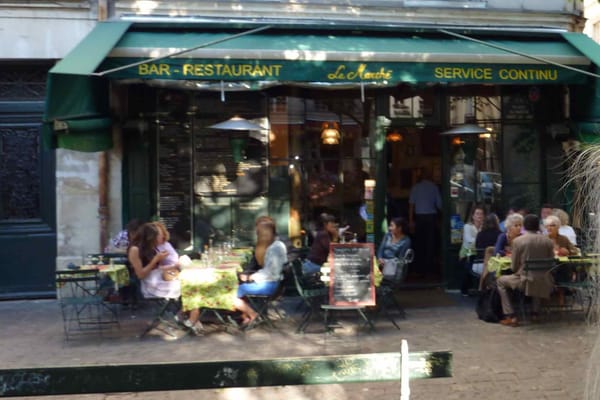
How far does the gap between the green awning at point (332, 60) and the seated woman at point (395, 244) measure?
1.90 meters

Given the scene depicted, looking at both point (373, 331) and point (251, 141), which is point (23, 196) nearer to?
point (251, 141)

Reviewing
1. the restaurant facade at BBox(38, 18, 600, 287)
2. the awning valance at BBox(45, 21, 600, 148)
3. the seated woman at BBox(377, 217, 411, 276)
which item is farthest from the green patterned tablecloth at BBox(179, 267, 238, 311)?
the awning valance at BBox(45, 21, 600, 148)

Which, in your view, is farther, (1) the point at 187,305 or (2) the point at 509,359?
(1) the point at 187,305

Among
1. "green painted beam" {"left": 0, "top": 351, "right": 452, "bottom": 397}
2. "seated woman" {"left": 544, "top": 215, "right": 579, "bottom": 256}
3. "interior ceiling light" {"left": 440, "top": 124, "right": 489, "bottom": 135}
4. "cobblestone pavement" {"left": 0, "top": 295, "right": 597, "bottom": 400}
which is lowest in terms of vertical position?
"cobblestone pavement" {"left": 0, "top": 295, "right": 597, "bottom": 400}

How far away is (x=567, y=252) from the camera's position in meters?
8.59

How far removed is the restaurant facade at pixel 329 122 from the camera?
8797 millimetres

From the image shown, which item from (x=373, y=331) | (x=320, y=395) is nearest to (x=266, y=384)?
(x=320, y=395)

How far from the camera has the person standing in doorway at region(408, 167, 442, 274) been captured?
11070mm

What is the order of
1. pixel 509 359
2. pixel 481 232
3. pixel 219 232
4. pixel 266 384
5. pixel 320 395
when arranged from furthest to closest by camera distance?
1. pixel 219 232
2. pixel 481 232
3. pixel 509 359
4. pixel 320 395
5. pixel 266 384

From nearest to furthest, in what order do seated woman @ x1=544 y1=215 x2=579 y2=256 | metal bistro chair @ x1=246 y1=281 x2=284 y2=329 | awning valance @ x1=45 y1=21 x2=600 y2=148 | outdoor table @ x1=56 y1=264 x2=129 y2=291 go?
1. outdoor table @ x1=56 y1=264 x2=129 y2=291
2. metal bistro chair @ x1=246 y1=281 x2=284 y2=329
3. awning valance @ x1=45 y1=21 x2=600 y2=148
4. seated woman @ x1=544 y1=215 x2=579 y2=256

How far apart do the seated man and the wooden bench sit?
502 centimetres

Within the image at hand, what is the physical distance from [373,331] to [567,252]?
8.96 ft

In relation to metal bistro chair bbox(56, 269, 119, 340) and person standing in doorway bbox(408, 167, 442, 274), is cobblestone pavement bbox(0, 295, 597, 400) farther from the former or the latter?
person standing in doorway bbox(408, 167, 442, 274)

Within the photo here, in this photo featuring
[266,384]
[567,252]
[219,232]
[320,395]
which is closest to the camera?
[266,384]
